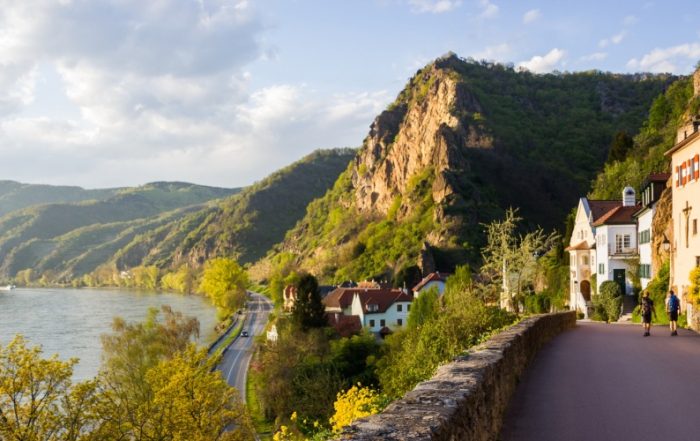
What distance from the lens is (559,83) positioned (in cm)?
18950

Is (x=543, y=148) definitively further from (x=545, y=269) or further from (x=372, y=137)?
(x=545, y=269)

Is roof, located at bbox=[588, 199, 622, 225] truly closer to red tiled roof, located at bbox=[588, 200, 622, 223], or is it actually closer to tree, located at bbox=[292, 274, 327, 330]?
red tiled roof, located at bbox=[588, 200, 622, 223]

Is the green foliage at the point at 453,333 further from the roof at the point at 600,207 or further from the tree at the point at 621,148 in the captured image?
the tree at the point at 621,148

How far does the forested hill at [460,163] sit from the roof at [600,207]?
5227 cm

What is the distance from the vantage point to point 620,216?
147 ft

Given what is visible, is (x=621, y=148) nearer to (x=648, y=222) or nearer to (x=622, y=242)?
(x=622, y=242)

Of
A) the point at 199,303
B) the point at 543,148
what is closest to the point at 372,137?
the point at 543,148

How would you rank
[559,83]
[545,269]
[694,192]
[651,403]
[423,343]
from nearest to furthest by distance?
[651,403] → [423,343] → [694,192] → [545,269] → [559,83]

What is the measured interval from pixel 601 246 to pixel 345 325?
27737mm

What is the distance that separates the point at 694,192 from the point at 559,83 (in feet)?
582

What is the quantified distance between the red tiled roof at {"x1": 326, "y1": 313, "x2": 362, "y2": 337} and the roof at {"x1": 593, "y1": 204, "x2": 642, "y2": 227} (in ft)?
86.2

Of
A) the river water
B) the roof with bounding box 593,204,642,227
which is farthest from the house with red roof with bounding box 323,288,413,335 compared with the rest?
the roof with bounding box 593,204,642,227

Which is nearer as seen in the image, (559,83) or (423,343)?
(423,343)

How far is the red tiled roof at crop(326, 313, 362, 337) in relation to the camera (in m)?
62.4
